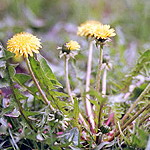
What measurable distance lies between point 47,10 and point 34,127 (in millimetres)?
2121

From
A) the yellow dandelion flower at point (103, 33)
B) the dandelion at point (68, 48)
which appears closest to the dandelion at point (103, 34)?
the yellow dandelion flower at point (103, 33)

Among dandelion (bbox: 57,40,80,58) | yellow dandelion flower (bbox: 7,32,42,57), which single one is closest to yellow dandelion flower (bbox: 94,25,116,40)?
dandelion (bbox: 57,40,80,58)

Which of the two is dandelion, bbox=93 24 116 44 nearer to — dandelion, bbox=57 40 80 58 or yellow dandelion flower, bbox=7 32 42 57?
dandelion, bbox=57 40 80 58

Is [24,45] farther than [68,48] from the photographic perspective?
No

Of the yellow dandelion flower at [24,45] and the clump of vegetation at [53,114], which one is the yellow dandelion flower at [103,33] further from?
the yellow dandelion flower at [24,45]

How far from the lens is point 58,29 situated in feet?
7.37

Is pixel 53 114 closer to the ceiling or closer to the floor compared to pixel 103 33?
closer to the floor

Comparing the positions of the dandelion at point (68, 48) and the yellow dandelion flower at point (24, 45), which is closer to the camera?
the yellow dandelion flower at point (24, 45)

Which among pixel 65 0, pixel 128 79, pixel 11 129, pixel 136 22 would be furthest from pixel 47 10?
pixel 11 129

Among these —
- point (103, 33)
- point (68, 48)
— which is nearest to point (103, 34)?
point (103, 33)

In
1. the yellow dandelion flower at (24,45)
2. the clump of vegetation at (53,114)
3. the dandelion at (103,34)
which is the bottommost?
the clump of vegetation at (53,114)

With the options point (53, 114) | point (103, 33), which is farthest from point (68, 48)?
point (53, 114)

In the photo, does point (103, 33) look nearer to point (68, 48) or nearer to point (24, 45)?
point (68, 48)

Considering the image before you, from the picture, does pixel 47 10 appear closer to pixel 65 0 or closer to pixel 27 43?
pixel 65 0
